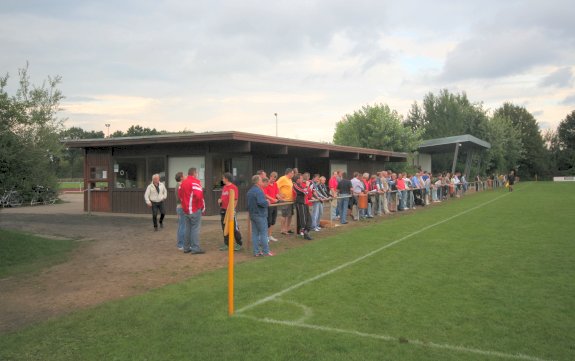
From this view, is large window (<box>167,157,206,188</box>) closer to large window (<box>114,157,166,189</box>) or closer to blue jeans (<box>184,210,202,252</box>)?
large window (<box>114,157,166,189</box>)

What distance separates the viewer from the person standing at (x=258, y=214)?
9.06 metres

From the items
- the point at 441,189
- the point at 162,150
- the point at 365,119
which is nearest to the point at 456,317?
the point at 162,150

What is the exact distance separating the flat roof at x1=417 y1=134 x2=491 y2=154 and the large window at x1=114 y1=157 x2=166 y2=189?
2294 centimetres

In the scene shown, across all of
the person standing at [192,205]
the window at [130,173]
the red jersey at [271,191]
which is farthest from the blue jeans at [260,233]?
the window at [130,173]

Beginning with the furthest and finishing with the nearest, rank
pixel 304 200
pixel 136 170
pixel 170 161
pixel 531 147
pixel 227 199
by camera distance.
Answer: pixel 531 147 < pixel 136 170 < pixel 170 161 < pixel 304 200 < pixel 227 199

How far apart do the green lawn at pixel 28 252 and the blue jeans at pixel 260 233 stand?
150 inches

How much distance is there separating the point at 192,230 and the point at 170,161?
28.4 feet

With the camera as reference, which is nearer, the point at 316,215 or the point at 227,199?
the point at 227,199

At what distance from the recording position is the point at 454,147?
37500mm

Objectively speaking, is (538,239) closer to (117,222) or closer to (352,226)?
(352,226)

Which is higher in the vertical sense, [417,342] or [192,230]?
[192,230]

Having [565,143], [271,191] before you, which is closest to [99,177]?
[271,191]

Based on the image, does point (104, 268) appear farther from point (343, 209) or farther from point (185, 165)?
point (185, 165)

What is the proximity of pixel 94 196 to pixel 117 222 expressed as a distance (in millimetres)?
4771
